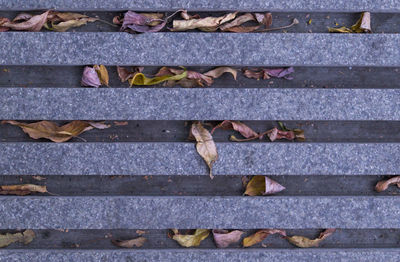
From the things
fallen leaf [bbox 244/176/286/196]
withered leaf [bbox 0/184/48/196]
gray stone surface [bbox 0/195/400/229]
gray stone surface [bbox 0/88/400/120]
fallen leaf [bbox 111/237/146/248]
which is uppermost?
gray stone surface [bbox 0/88/400/120]

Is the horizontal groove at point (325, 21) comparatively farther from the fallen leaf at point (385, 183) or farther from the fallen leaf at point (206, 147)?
the fallen leaf at point (385, 183)

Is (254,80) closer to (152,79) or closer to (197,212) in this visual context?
(152,79)

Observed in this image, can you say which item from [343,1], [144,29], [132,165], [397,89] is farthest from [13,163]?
[397,89]

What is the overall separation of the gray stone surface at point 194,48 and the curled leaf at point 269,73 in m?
0.03

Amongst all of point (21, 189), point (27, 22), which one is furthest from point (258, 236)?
point (27, 22)

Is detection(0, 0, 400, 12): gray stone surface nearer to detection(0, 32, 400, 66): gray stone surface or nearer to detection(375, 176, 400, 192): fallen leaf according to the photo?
detection(0, 32, 400, 66): gray stone surface

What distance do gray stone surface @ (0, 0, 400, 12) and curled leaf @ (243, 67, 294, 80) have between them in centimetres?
32

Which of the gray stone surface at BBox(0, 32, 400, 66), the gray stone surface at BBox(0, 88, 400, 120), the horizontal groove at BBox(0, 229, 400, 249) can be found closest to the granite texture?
the horizontal groove at BBox(0, 229, 400, 249)

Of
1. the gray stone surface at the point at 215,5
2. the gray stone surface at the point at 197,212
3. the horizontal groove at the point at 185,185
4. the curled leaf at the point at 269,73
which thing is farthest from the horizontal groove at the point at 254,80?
the gray stone surface at the point at 197,212

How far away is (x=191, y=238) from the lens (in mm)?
1864

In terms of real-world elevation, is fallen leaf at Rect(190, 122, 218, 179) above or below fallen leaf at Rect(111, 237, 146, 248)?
above

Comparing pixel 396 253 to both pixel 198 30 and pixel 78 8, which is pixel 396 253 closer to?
pixel 198 30

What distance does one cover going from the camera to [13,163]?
1.85 meters

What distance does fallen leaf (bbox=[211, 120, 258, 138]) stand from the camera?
1.84 meters
